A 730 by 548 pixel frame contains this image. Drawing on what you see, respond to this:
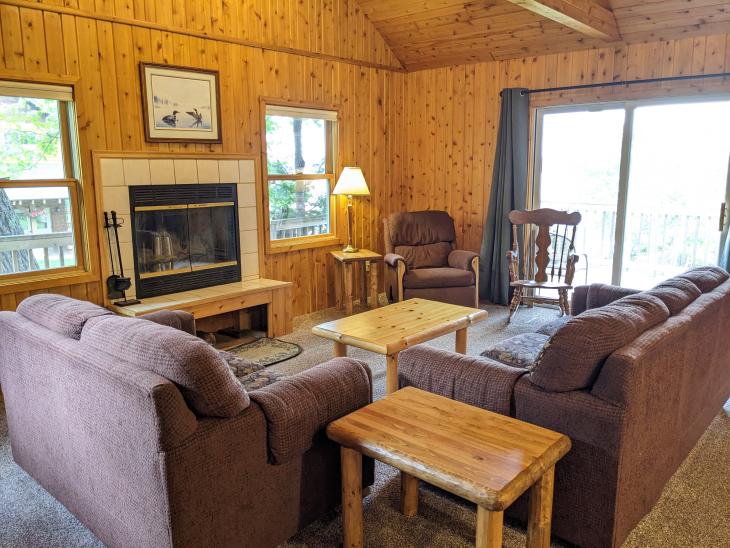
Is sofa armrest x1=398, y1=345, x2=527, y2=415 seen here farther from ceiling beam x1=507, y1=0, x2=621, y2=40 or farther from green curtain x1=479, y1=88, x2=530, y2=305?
green curtain x1=479, y1=88, x2=530, y2=305

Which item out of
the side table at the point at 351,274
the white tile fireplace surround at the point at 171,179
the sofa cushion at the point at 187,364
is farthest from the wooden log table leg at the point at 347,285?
the sofa cushion at the point at 187,364

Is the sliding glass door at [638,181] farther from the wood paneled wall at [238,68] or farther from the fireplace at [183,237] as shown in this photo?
the fireplace at [183,237]

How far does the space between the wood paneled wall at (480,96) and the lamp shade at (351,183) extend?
3.71 ft

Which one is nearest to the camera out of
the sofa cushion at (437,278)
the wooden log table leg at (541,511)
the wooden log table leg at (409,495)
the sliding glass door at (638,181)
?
the wooden log table leg at (541,511)

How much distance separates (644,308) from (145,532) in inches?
74.3

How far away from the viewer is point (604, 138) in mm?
5121

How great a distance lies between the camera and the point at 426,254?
555cm

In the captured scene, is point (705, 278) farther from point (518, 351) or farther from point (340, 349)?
point (340, 349)

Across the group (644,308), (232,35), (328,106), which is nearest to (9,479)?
(644,308)

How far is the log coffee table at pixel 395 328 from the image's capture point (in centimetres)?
302

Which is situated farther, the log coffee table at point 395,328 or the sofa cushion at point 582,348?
the log coffee table at point 395,328

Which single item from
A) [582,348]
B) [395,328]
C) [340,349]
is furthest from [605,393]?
[340,349]

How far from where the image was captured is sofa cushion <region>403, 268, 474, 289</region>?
→ 499 centimetres

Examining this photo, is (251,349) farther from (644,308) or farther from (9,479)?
(644,308)
